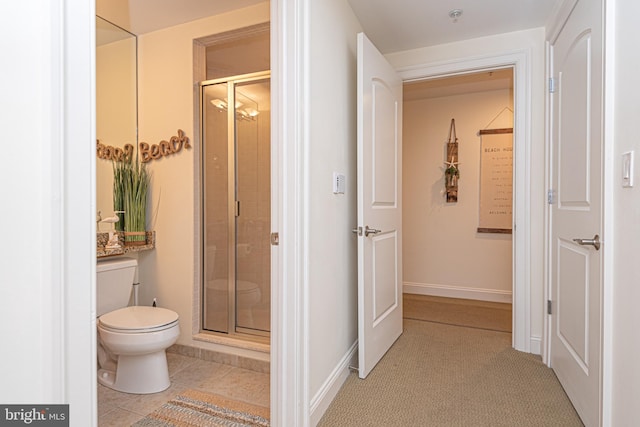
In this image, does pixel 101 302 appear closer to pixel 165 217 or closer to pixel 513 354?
pixel 165 217

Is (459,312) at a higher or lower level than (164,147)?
lower

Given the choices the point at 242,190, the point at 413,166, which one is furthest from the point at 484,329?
the point at 242,190

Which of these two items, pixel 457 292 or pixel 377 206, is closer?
pixel 377 206

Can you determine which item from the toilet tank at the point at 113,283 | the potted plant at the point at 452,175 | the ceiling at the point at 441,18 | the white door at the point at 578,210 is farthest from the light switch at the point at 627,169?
the potted plant at the point at 452,175

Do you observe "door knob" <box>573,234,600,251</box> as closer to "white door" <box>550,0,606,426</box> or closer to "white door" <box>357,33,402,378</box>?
"white door" <box>550,0,606,426</box>

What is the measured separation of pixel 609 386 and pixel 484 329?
5.63ft

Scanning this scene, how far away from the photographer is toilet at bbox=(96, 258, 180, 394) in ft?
6.29

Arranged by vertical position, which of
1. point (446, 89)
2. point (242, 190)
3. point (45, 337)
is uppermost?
point (446, 89)

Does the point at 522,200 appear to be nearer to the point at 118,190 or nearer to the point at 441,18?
the point at 441,18

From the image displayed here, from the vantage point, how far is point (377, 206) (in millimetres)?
2289

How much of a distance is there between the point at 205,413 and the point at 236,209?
138 cm

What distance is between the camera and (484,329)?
3.01 m

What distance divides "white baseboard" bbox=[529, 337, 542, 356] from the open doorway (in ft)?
3.36

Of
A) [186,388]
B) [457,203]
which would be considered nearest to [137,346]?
[186,388]
